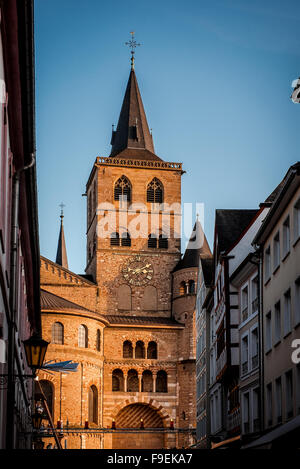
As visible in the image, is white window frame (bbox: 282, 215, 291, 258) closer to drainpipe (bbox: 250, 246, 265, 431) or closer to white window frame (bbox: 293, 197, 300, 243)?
white window frame (bbox: 293, 197, 300, 243)

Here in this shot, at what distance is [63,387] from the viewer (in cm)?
7150

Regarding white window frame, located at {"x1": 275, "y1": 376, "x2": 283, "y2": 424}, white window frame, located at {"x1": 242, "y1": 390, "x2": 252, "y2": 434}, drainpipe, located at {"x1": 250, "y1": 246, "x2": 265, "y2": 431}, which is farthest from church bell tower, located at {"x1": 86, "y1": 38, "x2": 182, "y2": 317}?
white window frame, located at {"x1": 275, "y1": 376, "x2": 283, "y2": 424}

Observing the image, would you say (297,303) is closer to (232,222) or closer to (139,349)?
(232,222)

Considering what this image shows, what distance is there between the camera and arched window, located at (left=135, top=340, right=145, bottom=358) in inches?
3097

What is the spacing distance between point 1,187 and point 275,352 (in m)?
16.1

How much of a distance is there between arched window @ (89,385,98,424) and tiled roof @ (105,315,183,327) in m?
6.53

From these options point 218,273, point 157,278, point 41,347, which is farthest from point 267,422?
point 157,278

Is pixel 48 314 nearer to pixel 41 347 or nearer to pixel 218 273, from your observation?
pixel 218 273

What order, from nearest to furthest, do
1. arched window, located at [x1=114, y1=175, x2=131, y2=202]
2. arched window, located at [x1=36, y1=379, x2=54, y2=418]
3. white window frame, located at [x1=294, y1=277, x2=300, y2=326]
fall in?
white window frame, located at [x1=294, y1=277, x2=300, y2=326] < arched window, located at [x1=36, y1=379, x2=54, y2=418] < arched window, located at [x1=114, y1=175, x2=131, y2=202]

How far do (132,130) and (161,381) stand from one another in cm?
2575

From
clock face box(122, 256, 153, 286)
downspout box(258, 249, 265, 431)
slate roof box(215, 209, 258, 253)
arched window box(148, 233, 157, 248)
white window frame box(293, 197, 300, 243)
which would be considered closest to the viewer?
white window frame box(293, 197, 300, 243)

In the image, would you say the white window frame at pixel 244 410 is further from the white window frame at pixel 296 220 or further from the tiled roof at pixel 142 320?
the tiled roof at pixel 142 320

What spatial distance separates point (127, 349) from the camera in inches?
3098

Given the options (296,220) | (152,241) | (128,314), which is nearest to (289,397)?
(296,220)
